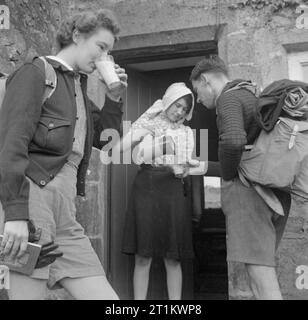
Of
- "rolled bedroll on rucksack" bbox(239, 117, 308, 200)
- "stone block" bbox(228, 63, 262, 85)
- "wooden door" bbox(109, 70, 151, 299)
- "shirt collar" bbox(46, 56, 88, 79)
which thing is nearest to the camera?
"shirt collar" bbox(46, 56, 88, 79)

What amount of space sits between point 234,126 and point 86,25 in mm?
861

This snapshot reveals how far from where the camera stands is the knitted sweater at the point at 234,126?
2.70 metres

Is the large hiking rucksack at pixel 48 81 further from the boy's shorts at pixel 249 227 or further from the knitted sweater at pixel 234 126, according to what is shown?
the boy's shorts at pixel 249 227

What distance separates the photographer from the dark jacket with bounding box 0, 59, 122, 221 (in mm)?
1959

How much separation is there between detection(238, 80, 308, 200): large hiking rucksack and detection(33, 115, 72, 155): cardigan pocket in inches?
41.5

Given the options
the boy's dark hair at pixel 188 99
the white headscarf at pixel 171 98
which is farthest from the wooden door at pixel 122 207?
the boy's dark hair at pixel 188 99

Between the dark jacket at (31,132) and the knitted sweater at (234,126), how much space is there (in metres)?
0.82

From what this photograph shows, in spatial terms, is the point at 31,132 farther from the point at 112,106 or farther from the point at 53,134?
the point at 112,106

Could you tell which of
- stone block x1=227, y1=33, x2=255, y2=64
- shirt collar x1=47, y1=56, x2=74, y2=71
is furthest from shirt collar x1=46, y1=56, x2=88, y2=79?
stone block x1=227, y1=33, x2=255, y2=64

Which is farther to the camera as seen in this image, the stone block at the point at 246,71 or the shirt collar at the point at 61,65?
the stone block at the point at 246,71

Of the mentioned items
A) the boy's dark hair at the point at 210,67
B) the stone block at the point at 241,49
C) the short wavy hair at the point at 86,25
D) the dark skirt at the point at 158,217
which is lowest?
the dark skirt at the point at 158,217

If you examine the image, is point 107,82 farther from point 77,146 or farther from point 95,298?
point 95,298

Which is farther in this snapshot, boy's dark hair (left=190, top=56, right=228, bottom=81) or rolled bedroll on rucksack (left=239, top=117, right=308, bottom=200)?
boy's dark hair (left=190, top=56, right=228, bottom=81)

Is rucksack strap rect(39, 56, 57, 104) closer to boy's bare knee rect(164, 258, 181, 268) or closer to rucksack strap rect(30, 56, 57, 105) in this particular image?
rucksack strap rect(30, 56, 57, 105)
